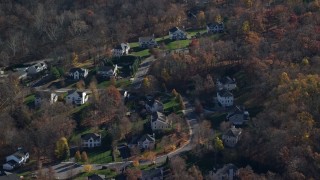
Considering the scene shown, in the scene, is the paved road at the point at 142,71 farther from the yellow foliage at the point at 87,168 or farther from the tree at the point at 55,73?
the yellow foliage at the point at 87,168

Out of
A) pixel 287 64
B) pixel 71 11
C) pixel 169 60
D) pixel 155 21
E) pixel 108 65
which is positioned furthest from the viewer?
pixel 71 11

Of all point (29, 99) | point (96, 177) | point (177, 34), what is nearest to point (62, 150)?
point (96, 177)

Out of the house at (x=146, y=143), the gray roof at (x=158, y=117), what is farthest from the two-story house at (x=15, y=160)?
the gray roof at (x=158, y=117)

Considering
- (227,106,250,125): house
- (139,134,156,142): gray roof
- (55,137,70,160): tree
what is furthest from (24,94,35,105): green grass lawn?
(227,106,250,125): house

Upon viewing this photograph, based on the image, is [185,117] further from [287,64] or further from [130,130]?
[287,64]

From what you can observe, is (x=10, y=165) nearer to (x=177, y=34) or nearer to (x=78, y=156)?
(x=78, y=156)

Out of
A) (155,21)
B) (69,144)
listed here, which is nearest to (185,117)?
(69,144)
